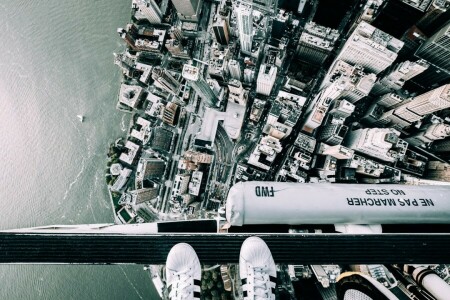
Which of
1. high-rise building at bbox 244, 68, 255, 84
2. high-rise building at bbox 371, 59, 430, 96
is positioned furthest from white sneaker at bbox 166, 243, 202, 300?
high-rise building at bbox 371, 59, 430, 96

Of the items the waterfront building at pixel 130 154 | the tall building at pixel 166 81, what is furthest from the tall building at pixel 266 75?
the waterfront building at pixel 130 154

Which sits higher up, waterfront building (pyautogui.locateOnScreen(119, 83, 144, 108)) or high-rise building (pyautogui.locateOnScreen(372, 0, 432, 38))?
high-rise building (pyautogui.locateOnScreen(372, 0, 432, 38))

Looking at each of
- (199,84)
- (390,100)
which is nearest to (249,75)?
(199,84)

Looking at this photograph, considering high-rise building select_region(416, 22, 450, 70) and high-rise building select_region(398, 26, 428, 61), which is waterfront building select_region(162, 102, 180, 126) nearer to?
high-rise building select_region(398, 26, 428, 61)

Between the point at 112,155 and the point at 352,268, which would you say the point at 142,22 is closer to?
the point at 112,155

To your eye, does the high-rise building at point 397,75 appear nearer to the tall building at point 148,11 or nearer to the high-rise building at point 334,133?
the high-rise building at point 334,133
